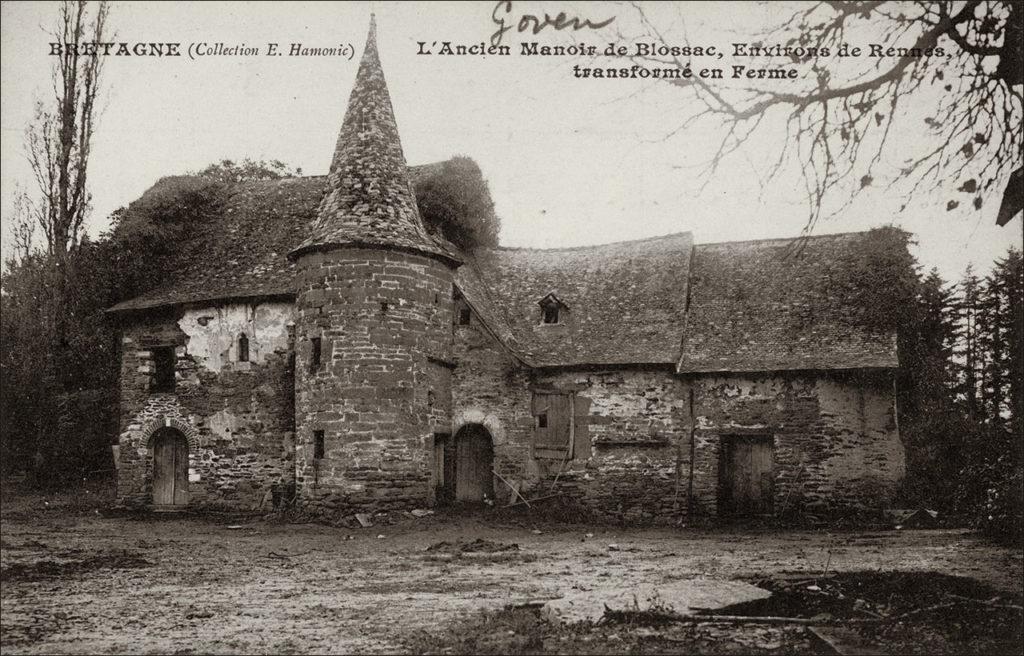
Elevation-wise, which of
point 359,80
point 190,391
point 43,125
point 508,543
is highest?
point 359,80

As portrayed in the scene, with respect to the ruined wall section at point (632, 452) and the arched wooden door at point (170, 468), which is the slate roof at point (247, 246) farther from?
the ruined wall section at point (632, 452)

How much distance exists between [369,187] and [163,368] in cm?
771

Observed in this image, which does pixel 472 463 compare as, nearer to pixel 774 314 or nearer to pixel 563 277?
pixel 563 277

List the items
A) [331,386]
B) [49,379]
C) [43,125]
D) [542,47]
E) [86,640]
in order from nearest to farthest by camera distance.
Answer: [86,640], [542,47], [331,386], [43,125], [49,379]

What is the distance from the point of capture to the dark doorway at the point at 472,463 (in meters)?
21.8

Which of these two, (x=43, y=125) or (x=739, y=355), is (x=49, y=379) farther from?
(x=739, y=355)

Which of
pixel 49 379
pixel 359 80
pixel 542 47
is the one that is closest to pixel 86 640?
pixel 542 47

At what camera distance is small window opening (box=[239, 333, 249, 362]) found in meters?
21.0

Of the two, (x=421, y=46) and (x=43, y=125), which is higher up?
(x=43, y=125)

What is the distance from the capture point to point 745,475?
2084 cm

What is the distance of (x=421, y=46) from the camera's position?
12078 millimetres

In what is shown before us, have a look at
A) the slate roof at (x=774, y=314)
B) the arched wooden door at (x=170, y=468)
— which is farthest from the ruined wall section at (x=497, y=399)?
the arched wooden door at (x=170, y=468)

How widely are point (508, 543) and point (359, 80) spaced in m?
11.6

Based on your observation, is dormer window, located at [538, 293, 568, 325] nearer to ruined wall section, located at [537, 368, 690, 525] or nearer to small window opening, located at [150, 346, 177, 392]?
ruined wall section, located at [537, 368, 690, 525]
